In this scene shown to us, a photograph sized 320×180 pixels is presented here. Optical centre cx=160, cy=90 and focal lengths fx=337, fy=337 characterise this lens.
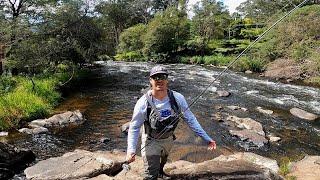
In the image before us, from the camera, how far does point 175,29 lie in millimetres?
44469

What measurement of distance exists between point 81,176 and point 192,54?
36448mm

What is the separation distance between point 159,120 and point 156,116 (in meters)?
0.06

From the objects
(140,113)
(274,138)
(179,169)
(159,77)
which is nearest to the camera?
(159,77)

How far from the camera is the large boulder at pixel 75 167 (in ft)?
20.9

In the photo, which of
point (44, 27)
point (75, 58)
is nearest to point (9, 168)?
point (44, 27)

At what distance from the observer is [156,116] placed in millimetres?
3939

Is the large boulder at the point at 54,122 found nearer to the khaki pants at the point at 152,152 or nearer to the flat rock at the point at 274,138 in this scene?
the flat rock at the point at 274,138

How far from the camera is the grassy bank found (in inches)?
433

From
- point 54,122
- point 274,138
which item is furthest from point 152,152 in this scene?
point 54,122

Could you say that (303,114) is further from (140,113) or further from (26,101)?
(140,113)

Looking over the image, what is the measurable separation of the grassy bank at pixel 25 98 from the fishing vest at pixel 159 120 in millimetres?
7848

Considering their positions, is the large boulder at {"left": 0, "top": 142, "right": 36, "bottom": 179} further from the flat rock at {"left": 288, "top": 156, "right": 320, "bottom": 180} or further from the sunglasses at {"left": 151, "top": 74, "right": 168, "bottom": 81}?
the flat rock at {"left": 288, "top": 156, "right": 320, "bottom": 180}

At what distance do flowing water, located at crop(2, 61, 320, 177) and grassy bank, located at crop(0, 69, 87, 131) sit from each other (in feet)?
2.32

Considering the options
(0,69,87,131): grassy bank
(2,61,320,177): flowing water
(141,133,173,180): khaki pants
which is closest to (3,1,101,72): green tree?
(0,69,87,131): grassy bank
